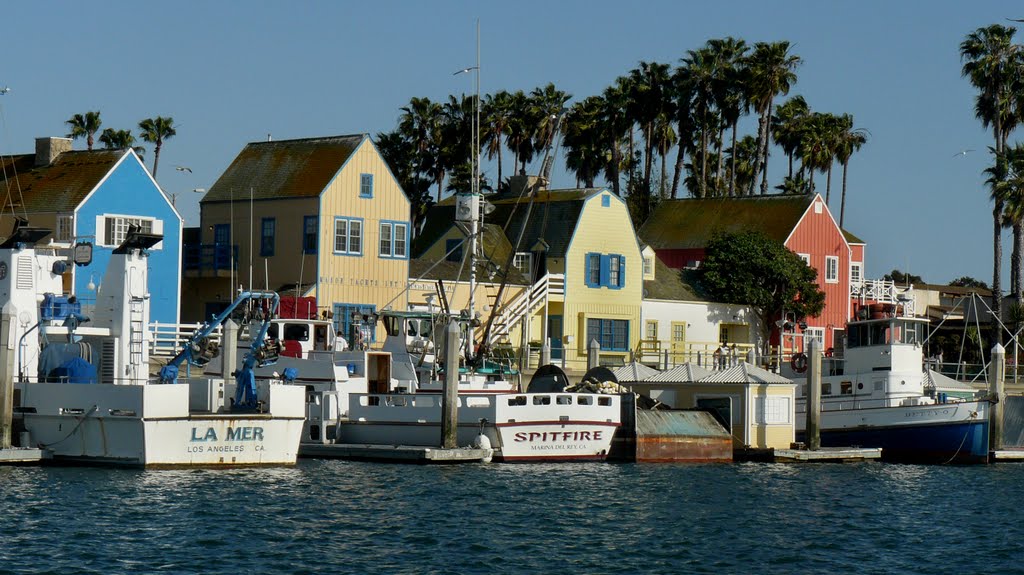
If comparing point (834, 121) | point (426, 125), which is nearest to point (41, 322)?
point (426, 125)

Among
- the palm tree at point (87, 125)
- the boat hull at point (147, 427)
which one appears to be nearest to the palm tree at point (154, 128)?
the palm tree at point (87, 125)

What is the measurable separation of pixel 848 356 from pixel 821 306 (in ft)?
65.5

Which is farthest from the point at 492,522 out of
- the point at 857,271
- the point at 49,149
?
the point at 857,271

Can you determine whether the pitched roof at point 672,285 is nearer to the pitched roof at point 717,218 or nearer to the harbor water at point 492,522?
the pitched roof at point 717,218

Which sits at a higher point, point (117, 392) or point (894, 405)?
point (117, 392)

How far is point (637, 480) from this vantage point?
37.7m

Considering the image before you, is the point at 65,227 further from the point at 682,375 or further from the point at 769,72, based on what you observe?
the point at 769,72

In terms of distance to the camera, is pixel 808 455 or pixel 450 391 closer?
pixel 450 391

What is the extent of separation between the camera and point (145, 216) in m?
53.1

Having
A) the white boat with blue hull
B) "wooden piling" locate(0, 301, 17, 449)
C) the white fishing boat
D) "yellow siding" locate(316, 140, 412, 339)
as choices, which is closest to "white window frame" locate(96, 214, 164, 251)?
"yellow siding" locate(316, 140, 412, 339)

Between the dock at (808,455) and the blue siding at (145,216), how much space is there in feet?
63.3

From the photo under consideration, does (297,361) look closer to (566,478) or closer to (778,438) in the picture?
(566,478)

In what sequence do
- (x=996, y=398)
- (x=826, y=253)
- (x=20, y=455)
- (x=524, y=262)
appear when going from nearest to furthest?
(x=20, y=455) < (x=996, y=398) < (x=524, y=262) < (x=826, y=253)

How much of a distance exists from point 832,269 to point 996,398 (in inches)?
1057
